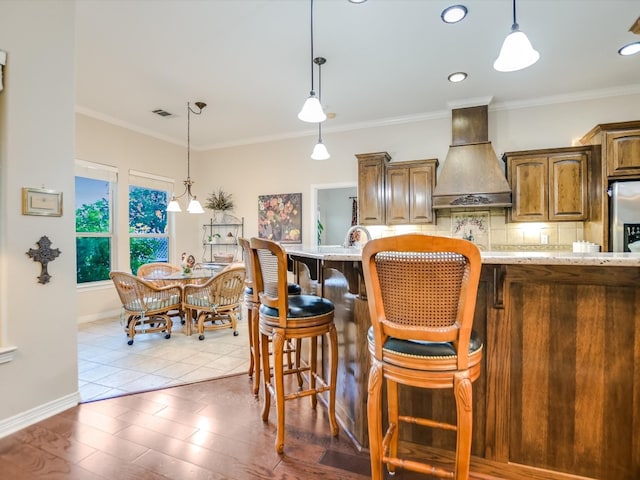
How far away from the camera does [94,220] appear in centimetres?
475

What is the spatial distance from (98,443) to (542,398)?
242 cm

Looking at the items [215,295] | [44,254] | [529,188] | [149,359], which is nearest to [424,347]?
[44,254]

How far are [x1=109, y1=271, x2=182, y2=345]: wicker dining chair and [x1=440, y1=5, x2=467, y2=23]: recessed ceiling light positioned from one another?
399 centimetres

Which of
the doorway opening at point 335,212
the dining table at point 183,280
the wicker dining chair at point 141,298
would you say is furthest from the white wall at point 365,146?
the doorway opening at point 335,212

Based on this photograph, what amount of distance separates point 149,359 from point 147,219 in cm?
313

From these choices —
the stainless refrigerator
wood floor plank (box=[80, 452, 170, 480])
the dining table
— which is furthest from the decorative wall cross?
the stainless refrigerator

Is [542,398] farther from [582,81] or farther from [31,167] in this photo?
[582,81]

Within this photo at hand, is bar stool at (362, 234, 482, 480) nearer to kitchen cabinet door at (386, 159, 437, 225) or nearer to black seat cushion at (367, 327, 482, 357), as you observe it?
black seat cushion at (367, 327, 482, 357)

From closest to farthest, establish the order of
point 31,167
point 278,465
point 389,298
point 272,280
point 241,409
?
point 389,298, point 278,465, point 272,280, point 31,167, point 241,409

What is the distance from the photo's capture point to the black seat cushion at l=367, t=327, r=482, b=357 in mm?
1223

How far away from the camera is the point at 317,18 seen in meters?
2.65

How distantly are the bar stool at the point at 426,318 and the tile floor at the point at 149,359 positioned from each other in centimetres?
206

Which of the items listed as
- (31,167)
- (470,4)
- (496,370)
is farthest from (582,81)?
(31,167)

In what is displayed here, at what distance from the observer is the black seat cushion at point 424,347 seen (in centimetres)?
122
